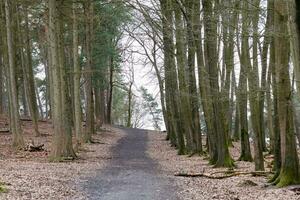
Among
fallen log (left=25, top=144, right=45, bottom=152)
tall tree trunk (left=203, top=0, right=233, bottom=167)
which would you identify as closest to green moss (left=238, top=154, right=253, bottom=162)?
tall tree trunk (left=203, top=0, right=233, bottom=167)

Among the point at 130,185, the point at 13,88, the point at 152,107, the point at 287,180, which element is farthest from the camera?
the point at 152,107

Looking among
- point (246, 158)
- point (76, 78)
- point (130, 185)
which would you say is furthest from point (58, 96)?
point (246, 158)

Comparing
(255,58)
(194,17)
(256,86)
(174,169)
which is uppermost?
(194,17)

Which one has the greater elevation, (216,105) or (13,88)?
(13,88)

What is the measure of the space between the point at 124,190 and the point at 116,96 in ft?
177

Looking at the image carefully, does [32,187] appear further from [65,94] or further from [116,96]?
[116,96]

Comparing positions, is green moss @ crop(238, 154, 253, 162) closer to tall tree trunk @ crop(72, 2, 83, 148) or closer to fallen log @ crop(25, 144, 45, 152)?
tall tree trunk @ crop(72, 2, 83, 148)

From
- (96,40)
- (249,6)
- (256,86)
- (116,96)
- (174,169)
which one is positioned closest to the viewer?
(249,6)

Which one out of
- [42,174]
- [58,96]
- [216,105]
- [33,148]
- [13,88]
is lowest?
[42,174]

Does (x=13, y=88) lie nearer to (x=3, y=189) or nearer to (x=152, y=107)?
(x=3, y=189)

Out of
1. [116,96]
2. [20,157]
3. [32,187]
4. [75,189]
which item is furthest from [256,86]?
[116,96]

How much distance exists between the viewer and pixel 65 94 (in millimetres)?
18656

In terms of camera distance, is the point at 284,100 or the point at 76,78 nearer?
the point at 284,100

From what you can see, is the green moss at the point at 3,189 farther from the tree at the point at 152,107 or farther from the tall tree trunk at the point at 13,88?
the tree at the point at 152,107
